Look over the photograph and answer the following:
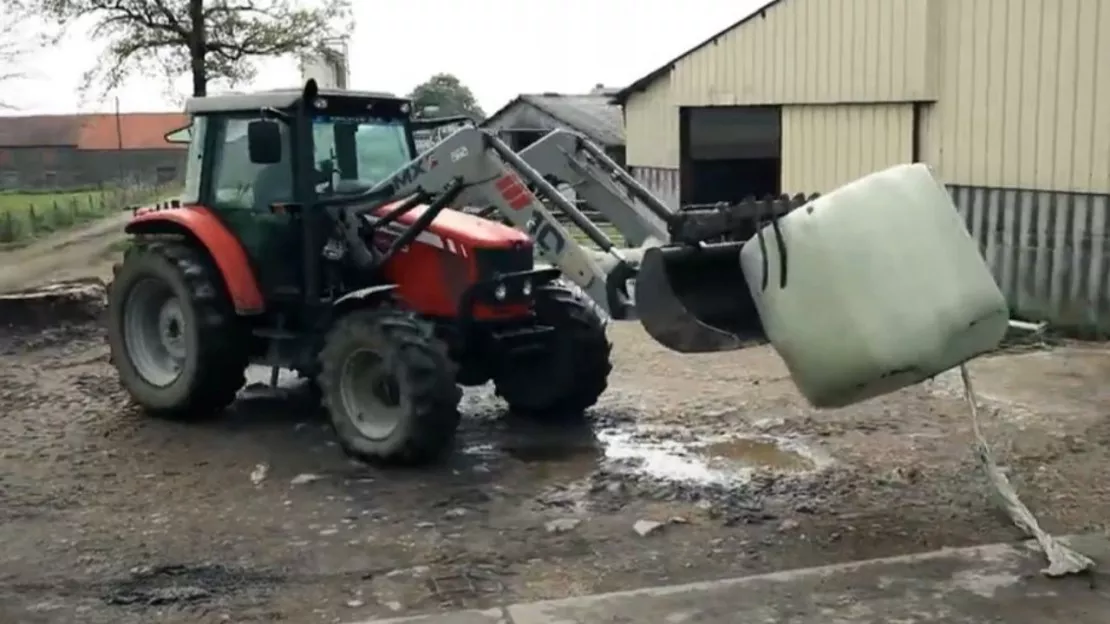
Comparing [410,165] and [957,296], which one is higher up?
[410,165]

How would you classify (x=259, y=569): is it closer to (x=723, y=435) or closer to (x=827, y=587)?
(x=827, y=587)

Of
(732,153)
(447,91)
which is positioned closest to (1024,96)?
(732,153)

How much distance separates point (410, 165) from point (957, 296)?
3.47 meters

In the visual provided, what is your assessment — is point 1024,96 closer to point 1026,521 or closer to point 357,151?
point 357,151

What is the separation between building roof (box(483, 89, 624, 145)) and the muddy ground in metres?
14.8

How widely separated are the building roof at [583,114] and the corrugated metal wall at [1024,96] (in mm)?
10755

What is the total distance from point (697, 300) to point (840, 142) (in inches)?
340

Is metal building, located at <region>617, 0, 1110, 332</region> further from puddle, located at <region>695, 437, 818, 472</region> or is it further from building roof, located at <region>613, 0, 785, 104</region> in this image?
puddle, located at <region>695, 437, 818, 472</region>

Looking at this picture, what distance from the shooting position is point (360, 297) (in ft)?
25.4

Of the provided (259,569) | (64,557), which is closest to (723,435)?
(259,569)

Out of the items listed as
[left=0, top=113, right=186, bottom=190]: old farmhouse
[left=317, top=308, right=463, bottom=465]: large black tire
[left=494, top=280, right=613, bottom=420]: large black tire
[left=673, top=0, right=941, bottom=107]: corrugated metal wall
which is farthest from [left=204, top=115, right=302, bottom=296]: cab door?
[left=0, top=113, right=186, bottom=190]: old farmhouse

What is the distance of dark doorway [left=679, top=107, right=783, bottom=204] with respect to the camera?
20812 millimetres

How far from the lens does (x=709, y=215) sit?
6539 mm

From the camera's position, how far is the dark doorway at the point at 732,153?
819 inches
